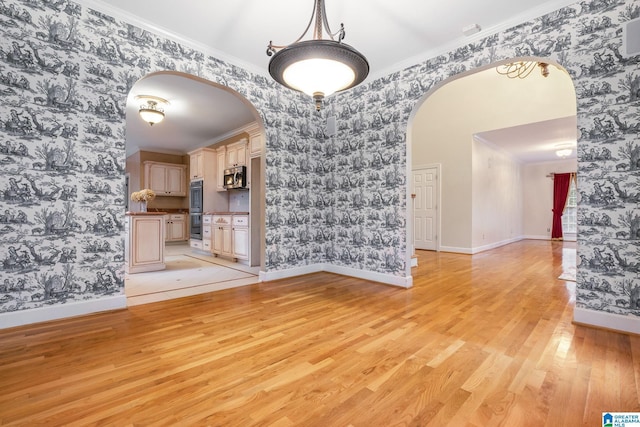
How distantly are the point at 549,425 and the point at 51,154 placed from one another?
154 inches

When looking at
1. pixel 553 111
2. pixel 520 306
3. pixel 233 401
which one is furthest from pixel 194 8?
pixel 553 111

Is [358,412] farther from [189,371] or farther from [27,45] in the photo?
[27,45]

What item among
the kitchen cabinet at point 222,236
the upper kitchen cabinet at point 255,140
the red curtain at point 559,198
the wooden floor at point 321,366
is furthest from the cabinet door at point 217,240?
the red curtain at point 559,198

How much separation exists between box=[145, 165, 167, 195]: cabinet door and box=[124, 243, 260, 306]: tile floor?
3.74m

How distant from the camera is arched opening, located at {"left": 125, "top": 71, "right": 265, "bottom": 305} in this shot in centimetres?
404

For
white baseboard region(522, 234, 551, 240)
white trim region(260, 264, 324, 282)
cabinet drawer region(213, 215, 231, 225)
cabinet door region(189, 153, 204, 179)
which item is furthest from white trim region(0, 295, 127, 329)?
white baseboard region(522, 234, 551, 240)

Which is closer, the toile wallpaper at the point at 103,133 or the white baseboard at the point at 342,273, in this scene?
the toile wallpaper at the point at 103,133

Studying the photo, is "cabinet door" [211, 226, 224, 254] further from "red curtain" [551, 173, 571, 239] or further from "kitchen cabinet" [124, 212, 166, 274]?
"red curtain" [551, 173, 571, 239]

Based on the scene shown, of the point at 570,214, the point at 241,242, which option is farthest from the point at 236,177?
the point at 570,214

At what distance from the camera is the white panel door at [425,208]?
23.6ft

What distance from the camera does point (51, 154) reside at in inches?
100.0

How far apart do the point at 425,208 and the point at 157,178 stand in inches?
299

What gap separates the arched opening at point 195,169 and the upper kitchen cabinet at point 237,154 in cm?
2

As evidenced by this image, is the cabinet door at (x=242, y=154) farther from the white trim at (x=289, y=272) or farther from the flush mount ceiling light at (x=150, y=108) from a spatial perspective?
the white trim at (x=289, y=272)
